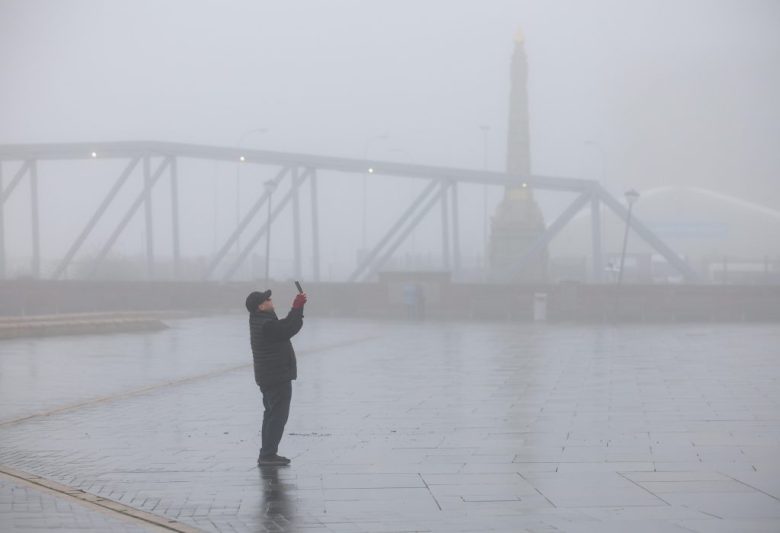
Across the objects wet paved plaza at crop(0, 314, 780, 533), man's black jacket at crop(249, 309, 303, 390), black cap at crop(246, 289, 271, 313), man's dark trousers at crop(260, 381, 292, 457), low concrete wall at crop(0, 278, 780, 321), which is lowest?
low concrete wall at crop(0, 278, 780, 321)

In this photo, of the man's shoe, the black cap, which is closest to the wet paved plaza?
the man's shoe

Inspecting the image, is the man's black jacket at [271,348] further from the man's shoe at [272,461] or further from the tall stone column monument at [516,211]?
the tall stone column monument at [516,211]

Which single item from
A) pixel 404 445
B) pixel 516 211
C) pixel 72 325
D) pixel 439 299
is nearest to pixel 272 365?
pixel 404 445

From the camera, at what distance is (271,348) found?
33.4 ft

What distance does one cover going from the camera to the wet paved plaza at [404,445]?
7.98 m

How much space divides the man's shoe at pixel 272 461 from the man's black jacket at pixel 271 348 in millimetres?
572

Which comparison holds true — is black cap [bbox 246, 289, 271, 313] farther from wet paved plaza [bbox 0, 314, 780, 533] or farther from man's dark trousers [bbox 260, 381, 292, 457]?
wet paved plaza [bbox 0, 314, 780, 533]

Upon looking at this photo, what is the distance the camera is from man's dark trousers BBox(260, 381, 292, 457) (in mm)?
10039

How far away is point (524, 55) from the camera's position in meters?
99.6

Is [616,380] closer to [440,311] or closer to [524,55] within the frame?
[440,311]

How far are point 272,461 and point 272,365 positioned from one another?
2.53ft

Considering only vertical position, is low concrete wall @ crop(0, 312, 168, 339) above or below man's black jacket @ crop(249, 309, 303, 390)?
below

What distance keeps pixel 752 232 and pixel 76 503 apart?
504 feet

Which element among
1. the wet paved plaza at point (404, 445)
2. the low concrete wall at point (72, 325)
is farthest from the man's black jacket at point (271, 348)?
the low concrete wall at point (72, 325)
